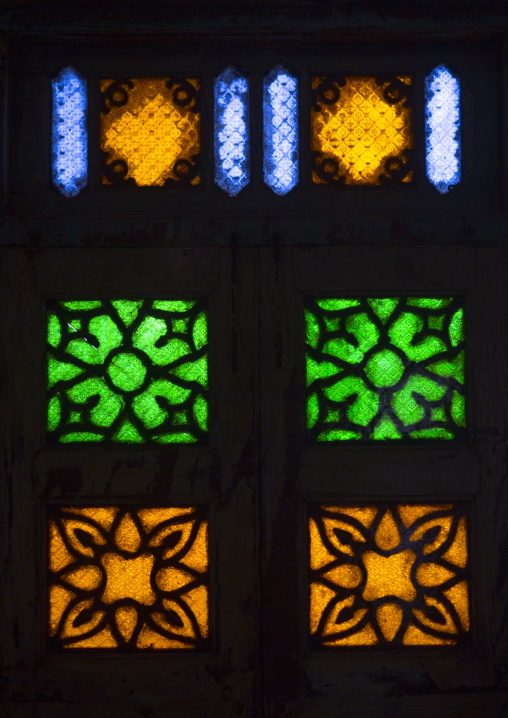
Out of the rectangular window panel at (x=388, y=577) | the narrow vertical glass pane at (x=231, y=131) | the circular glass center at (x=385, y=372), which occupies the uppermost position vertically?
the narrow vertical glass pane at (x=231, y=131)

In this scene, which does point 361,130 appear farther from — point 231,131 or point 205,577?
point 205,577

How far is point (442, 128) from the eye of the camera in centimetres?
197

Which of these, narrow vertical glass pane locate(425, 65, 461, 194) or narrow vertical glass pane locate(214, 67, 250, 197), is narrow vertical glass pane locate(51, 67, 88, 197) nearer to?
narrow vertical glass pane locate(214, 67, 250, 197)

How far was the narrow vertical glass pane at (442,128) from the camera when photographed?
1.96 meters

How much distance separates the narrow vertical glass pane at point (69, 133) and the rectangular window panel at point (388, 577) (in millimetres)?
1368

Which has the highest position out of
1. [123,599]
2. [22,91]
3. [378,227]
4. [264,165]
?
[22,91]

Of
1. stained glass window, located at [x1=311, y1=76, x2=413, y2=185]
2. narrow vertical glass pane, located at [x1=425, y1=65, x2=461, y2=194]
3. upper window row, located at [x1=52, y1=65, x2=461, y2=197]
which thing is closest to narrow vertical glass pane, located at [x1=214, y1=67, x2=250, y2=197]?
upper window row, located at [x1=52, y1=65, x2=461, y2=197]

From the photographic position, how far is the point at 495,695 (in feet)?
6.05

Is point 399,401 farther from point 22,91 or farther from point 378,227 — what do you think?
point 22,91

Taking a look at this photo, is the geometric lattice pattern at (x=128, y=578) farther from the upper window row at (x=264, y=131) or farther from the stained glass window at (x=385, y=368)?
the upper window row at (x=264, y=131)

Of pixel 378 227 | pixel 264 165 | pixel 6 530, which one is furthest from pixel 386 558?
pixel 264 165

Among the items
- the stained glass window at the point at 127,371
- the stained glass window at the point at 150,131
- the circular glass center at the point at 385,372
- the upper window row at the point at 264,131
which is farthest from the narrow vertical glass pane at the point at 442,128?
the stained glass window at the point at 127,371

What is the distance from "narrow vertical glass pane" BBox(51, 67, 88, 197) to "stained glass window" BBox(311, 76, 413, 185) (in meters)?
0.77

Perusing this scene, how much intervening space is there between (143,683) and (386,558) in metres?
0.86
